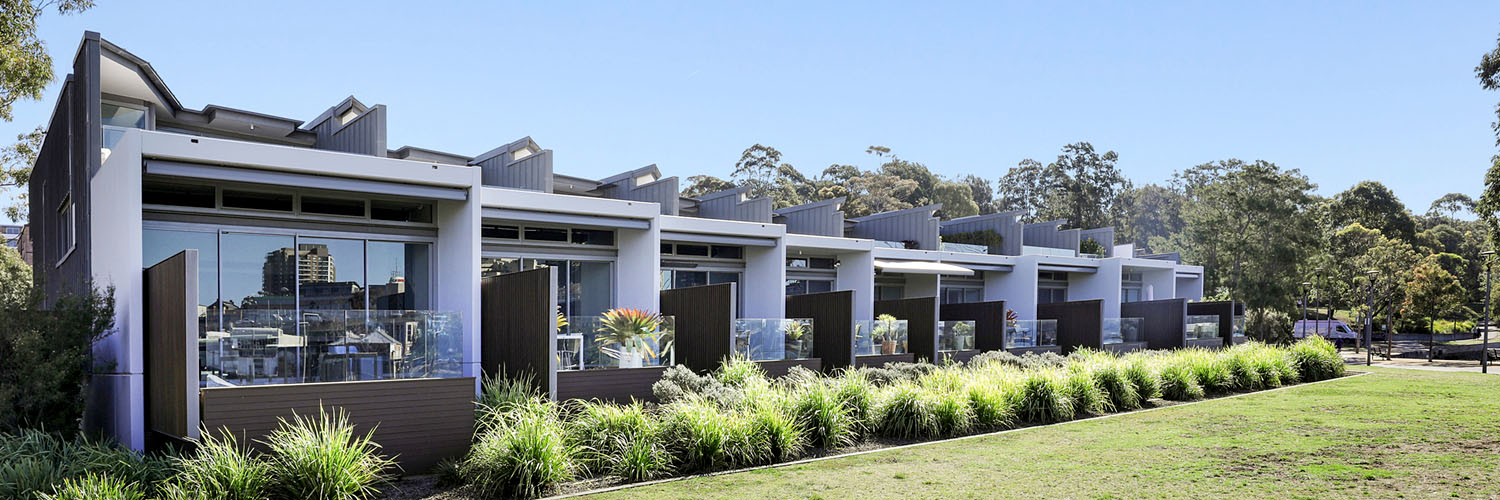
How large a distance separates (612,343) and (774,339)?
3337 millimetres

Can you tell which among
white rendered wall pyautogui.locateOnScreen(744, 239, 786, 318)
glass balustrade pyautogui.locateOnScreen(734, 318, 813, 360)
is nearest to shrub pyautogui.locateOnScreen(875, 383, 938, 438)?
glass balustrade pyautogui.locateOnScreen(734, 318, 813, 360)

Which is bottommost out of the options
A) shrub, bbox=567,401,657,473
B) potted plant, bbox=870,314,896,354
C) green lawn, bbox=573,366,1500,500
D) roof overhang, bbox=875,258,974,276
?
green lawn, bbox=573,366,1500,500

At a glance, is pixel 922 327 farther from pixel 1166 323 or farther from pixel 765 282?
pixel 1166 323

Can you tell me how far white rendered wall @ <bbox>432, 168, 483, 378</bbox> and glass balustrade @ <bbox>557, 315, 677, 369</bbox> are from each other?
1.19 meters

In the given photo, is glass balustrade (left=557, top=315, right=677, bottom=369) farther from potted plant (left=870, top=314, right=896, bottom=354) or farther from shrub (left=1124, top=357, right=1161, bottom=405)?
shrub (left=1124, top=357, right=1161, bottom=405)

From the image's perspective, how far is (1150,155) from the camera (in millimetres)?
66812

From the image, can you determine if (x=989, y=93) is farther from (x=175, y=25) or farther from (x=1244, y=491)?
(x=1244, y=491)

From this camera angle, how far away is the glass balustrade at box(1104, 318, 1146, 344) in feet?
74.1

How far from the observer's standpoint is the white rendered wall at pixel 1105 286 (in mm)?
27703

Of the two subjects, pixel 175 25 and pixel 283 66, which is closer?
pixel 175 25

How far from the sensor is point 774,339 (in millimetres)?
15227

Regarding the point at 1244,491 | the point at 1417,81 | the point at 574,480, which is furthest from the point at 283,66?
the point at 1417,81

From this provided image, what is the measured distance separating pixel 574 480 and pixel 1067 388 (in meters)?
7.59

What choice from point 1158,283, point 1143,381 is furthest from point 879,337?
point 1158,283
